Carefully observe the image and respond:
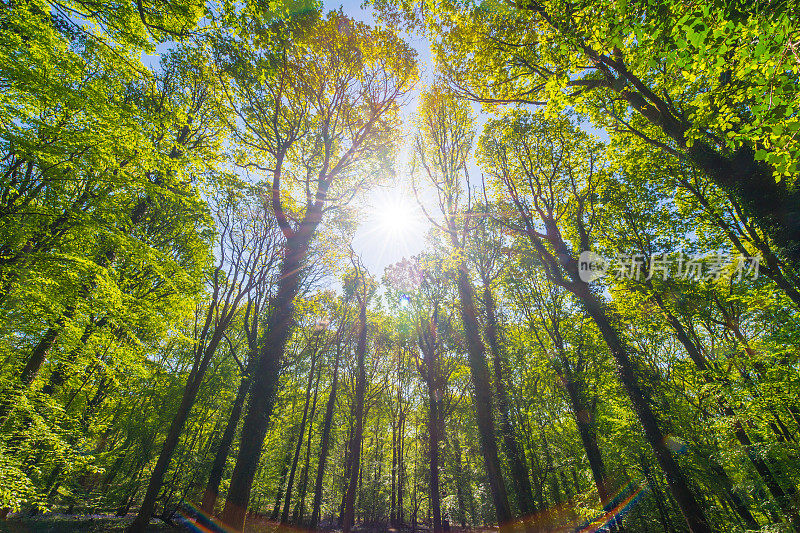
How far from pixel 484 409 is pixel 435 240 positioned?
6796mm

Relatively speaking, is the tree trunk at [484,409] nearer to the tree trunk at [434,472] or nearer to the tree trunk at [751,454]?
the tree trunk at [434,472]

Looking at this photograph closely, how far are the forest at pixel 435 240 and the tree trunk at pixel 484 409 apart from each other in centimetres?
8

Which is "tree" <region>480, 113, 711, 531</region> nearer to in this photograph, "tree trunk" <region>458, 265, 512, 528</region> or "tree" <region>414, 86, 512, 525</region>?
"tree" <region>414, 86, 512, 525</region>

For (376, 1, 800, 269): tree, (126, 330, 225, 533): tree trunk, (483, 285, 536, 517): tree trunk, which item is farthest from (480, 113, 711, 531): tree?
(126, 330, 225, 533): tree trunk

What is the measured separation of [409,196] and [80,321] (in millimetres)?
11514

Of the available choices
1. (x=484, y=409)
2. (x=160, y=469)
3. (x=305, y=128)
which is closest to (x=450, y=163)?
(x=305, y=128)

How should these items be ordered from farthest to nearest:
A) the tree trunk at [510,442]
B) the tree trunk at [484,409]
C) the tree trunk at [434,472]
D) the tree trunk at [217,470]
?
the tree trunk at [434,472]
the tree trunk at [217,470]
the tree trunk at [510,442]
the tree trunk at [484,409]

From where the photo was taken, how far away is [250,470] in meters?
→ 6.74

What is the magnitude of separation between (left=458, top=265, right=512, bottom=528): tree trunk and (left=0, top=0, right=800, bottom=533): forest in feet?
0.27

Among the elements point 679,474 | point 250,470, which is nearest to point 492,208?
point 679,474

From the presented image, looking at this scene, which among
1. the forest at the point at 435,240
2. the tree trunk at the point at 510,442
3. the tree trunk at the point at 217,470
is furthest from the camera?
the tree trunk at the point at 217,470

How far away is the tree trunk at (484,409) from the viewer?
7160mm

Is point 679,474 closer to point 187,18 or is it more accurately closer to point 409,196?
point 409,196

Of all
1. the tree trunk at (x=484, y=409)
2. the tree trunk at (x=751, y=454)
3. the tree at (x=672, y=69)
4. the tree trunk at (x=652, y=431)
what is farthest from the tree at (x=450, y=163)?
the tree trunk at (x=751, y=454)
